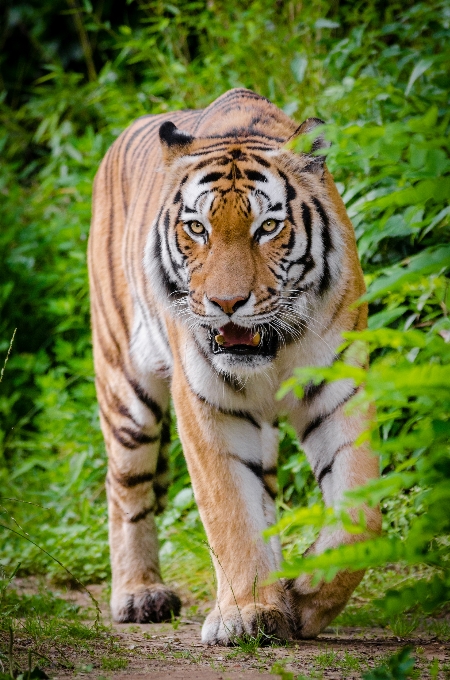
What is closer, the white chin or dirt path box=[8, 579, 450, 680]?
dirt path box=[8, 579, 450, 680]

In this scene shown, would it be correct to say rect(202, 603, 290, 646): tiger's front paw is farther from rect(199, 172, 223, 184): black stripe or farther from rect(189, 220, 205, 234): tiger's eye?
rect(199, 172, 223, 184): black stripe

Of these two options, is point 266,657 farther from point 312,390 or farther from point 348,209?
point 348,209

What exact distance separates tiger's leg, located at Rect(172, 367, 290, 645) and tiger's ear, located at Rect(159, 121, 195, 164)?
720mm

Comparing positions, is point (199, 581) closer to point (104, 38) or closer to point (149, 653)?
point (149, 653)

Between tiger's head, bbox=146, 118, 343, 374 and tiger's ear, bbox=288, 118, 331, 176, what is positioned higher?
tiger's ear, bbox=288, 118, 331, 176

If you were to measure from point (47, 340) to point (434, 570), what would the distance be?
3.59 metres

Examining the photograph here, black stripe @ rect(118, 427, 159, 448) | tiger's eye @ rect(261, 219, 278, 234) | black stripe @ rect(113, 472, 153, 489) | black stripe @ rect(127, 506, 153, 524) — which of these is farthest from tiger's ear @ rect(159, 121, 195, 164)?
black stripe @ rect(127, 506, 153, 524)

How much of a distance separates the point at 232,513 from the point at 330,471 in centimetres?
33

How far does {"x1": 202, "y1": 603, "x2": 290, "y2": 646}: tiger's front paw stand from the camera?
2598 millimetres

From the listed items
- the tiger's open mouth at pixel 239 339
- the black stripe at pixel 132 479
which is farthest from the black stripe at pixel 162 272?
the black stripe at pixel 132 479

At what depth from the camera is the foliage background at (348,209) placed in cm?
173

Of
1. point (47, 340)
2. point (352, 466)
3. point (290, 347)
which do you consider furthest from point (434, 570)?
point (47, 340)

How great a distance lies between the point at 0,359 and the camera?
6.18 metres

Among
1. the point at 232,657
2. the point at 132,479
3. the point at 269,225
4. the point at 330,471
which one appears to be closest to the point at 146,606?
the point at 132,479
